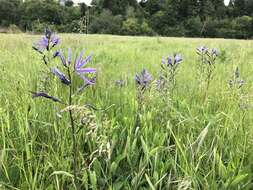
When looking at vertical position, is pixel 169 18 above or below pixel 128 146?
above

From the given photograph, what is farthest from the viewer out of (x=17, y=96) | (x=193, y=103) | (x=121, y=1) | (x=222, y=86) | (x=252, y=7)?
(x=121, y=1)

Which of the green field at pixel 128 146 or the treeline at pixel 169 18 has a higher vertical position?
the treeline at pixel 169 18

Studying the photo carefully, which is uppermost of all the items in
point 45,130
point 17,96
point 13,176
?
point 17,96

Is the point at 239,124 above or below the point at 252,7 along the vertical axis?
below

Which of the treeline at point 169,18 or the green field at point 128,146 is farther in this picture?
the treeline at point 169,18

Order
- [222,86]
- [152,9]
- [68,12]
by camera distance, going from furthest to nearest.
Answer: [152,9] < [68,12] < [222,86]

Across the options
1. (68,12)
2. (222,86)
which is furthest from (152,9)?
(222,86)

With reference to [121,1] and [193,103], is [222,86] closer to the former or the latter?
[193,103]

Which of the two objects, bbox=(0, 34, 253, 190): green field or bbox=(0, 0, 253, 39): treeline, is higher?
bbox=(0, 0, 253, 39): treeline

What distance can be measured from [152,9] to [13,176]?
3229 centimetres

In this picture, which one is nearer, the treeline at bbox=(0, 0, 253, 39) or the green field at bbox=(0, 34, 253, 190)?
the green field at bbox=(0, 34, 253, 190)

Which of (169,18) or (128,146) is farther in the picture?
(169,18)

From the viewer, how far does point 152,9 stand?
1256 inches

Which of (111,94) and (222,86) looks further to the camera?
(222,86)
